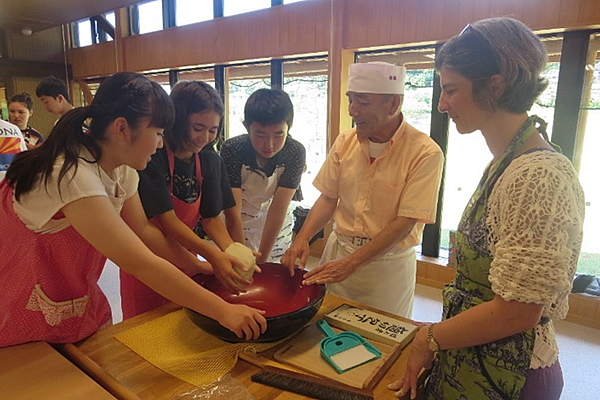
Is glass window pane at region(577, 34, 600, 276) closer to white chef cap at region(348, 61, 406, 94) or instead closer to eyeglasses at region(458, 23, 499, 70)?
white chef cap at region(348, 61, 406, 94)

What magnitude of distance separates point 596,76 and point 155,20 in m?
4.89

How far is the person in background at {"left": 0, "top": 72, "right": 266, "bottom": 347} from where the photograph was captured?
3.06 feet

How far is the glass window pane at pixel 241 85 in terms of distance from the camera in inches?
178

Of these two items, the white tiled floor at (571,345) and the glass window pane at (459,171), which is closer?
the white tiled floor at (571,345)

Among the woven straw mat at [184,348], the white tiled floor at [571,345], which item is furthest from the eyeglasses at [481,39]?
the white tiled floor at [571,345]

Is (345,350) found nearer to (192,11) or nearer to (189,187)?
Result: (189,187)

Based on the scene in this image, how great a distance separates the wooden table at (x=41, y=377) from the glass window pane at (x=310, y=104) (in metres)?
3.19

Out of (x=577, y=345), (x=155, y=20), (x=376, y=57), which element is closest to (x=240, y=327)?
(x=577, y=345)

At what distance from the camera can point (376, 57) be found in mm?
3611

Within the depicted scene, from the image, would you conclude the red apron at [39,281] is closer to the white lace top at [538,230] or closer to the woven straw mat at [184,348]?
the woven straw mat at [184,348]

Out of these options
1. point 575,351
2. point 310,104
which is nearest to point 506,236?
point 575,351

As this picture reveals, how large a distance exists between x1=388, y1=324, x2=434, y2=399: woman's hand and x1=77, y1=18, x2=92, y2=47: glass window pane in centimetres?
714

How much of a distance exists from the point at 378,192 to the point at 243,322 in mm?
802

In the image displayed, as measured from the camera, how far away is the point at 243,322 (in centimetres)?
96
